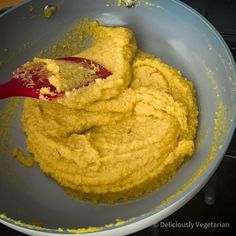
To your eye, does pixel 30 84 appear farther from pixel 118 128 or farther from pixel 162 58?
pixel 162 58

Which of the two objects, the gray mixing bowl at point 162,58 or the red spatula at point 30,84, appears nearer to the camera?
the gray mixing bowl at point 162,58

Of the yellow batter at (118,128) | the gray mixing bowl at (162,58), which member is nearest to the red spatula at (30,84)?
Answer: the yellow batter at (118,128)

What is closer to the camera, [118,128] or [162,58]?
[118,128]

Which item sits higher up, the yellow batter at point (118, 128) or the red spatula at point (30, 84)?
the red spatula at point (30, 84)

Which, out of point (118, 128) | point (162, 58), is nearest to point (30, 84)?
point (118, 128)

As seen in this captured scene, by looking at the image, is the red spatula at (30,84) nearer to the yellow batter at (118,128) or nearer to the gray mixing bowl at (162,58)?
the yellow batter at (118,128)

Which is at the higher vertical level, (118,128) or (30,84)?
(30,84)
